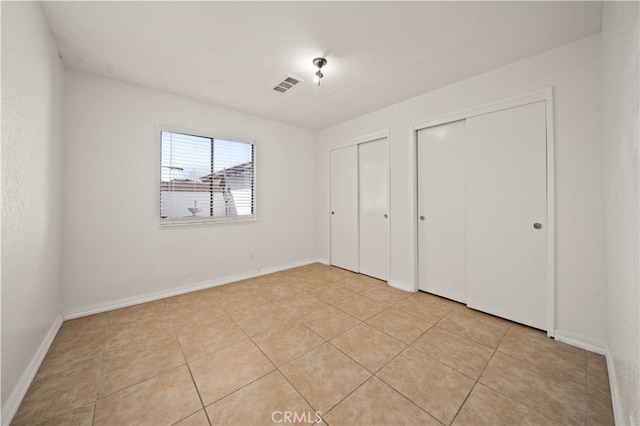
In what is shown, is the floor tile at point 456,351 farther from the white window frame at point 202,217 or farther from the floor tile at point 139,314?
the white window frame at point 202,217

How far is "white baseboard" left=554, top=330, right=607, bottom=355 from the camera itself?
1.87 m

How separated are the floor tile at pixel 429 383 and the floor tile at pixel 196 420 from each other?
3.70 feet

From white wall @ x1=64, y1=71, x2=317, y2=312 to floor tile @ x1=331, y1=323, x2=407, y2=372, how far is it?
2215mm

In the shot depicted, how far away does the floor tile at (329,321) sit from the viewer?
2.21m

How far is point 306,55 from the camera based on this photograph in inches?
88.1

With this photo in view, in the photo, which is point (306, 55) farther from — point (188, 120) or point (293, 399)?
point (293, 399)

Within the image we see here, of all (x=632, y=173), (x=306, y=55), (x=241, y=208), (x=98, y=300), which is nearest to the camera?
(x=632, y=173)

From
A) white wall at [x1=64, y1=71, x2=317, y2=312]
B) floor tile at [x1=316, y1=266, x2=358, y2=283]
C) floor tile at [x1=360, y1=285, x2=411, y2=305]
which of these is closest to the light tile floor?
floor tile at [x1=360, y1=285, x2=411, y2=305]

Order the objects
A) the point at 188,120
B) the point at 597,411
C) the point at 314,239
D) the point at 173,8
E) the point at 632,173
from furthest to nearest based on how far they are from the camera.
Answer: the point at 314,239, the point at 188,120, the point at 173,8, the point at 597,411, the point at 632,173

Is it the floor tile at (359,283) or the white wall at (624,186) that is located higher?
the white wall at (624,186)

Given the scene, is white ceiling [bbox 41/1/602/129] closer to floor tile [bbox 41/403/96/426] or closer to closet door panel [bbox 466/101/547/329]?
closet door panel [bbox 466/101/547/329]

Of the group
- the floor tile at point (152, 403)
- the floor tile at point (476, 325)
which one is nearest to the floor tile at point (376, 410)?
the floor tile at point (152, 403)

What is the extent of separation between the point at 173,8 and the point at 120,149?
1800 millimetres

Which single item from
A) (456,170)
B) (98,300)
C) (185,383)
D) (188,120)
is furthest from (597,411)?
(188,120)
